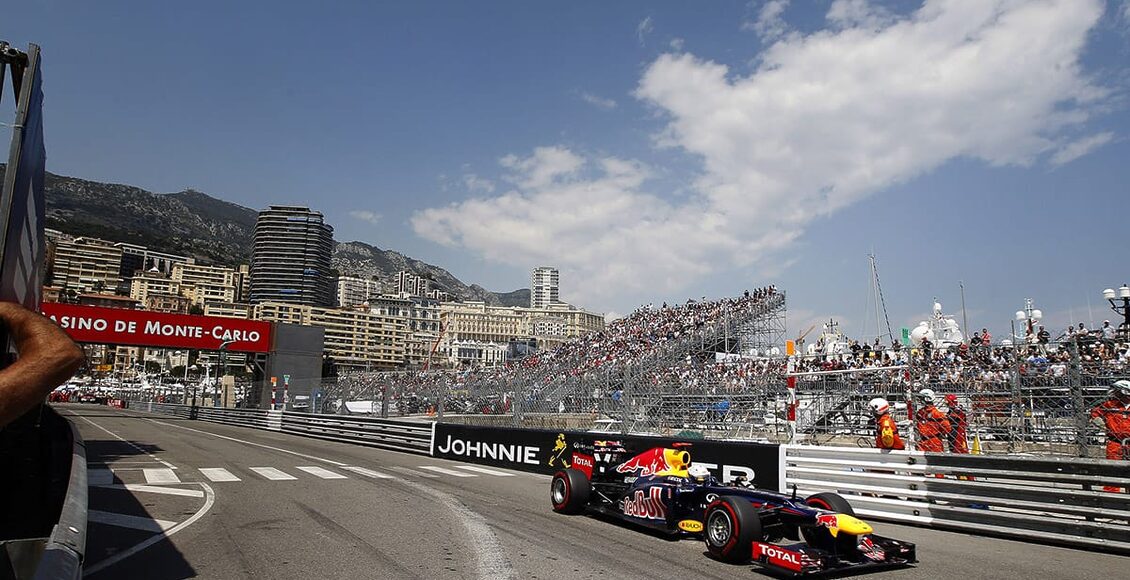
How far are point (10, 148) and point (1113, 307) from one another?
75.4 ft

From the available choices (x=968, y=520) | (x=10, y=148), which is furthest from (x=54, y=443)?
(x=968, y=520)

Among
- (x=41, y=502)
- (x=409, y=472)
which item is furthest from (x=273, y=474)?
(x=41, y=502)

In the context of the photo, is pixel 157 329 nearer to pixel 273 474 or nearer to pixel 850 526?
pixel 273 474

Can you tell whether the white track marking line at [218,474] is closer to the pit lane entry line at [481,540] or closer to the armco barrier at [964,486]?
the pit lane entry line at [481,540]

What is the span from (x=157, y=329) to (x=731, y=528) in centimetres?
4447

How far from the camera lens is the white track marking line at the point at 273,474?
1207 centimetres

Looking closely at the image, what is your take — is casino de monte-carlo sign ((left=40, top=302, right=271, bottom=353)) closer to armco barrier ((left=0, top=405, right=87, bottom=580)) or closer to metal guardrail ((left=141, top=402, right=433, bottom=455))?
metal guardrail ((left=141, top=402, right=433, bottom=455))

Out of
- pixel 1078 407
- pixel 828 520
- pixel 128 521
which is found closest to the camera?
pixel 828 520

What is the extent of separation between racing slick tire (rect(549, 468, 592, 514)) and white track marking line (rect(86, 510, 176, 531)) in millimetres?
4585

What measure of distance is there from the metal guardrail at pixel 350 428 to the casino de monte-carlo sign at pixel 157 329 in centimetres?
976

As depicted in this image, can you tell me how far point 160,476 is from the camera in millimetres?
12094

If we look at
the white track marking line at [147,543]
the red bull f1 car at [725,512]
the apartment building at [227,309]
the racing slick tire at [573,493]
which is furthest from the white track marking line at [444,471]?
the apartment building at [227,309]

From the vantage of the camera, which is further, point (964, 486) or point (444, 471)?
point (444, 471)

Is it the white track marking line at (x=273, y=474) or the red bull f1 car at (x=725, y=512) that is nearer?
the red bull f1 car at (x=725, y=512)
